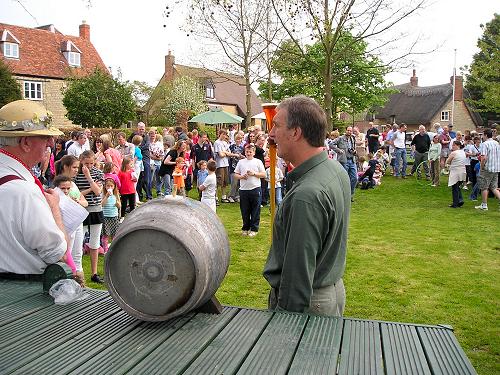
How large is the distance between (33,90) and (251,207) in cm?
3811

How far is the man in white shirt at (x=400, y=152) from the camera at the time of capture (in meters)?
22.1

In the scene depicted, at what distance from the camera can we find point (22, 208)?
2918mm

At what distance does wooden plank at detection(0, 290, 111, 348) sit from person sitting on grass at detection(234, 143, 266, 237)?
8.23 meters

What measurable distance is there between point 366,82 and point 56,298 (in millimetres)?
42401

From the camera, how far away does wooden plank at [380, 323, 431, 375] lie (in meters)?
1.92

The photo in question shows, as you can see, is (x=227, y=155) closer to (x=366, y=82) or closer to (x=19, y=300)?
→ (x=19, y=300)

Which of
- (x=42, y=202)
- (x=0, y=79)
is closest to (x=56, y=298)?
(x=42, y=202)

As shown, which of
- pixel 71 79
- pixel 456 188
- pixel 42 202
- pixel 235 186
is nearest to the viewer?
pixel 42 202

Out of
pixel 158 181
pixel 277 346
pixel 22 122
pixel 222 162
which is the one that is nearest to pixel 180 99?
pixel 158 181

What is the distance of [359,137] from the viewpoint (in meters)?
22.0

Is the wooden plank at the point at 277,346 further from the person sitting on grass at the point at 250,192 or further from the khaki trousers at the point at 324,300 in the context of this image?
the person sitting on grass at the point at 250,192

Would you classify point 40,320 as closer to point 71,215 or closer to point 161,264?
point 161,264

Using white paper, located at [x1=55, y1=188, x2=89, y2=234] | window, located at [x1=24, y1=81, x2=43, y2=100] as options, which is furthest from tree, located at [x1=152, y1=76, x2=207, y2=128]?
white paper, located at [x1=55, y1=188, x2=89, y2=234]

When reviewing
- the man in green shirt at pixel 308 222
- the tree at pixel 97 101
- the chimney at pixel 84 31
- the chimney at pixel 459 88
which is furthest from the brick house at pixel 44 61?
the man in green shirt at pixel 308 222
